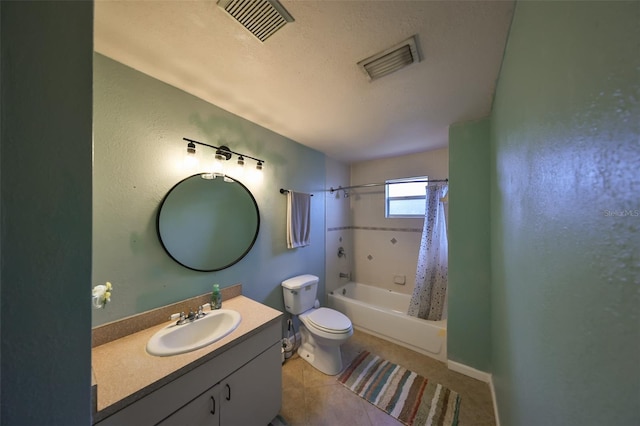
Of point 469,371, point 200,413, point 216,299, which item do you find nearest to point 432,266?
point 469,371

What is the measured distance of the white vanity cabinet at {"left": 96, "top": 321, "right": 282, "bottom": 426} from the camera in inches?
34.7

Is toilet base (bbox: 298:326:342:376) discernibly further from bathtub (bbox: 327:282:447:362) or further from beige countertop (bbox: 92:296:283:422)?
beige countertop (bbox: 92:296:283:422)

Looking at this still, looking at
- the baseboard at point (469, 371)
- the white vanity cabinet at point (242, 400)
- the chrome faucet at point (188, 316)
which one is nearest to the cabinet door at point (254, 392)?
the white vanity cabinet at point (242, 400)

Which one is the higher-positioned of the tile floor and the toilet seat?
the toilet seat

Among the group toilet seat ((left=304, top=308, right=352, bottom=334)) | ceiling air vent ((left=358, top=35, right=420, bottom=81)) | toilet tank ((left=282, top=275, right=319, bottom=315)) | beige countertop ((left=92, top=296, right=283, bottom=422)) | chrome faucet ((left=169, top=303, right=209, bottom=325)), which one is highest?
ceiling air vent ((left=358, top=35, right=420, bottom=81))

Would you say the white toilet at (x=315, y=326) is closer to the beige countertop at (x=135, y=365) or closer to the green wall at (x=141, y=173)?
the green wall at (x=141, y=173)

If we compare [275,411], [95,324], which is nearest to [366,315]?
[275,411]

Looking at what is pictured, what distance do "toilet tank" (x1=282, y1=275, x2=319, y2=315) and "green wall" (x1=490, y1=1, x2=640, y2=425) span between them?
5.37 ft

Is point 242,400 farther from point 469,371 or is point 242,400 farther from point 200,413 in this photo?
point 469,371

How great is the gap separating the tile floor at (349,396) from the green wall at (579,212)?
1026 mm

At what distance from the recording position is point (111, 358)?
101cm

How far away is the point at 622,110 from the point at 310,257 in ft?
7.73
